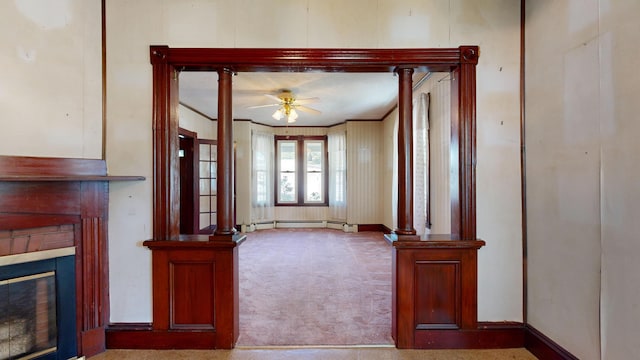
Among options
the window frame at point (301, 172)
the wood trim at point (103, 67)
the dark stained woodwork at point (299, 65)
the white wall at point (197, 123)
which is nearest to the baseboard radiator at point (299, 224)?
the window frame at point (301, 172)

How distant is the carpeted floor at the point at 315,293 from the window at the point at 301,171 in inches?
78.4

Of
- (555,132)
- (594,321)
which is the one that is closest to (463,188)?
(555,132)

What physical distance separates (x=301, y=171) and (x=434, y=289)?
18.0ft

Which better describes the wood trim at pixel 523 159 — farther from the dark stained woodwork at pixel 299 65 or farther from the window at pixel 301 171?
the window at pixel 301 171

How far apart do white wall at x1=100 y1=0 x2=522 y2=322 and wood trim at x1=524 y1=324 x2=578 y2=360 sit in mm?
136

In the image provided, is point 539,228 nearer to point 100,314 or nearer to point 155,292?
point 155,292

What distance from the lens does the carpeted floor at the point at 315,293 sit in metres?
2.39

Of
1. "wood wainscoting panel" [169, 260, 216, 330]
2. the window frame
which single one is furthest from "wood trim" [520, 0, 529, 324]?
the window frame

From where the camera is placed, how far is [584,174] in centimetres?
173

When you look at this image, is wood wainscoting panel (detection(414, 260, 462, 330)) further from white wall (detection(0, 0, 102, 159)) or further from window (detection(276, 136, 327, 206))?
window (detection(276, 136, 327, 206))

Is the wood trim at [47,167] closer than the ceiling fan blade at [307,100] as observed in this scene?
Yes

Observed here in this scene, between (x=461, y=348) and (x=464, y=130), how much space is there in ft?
5.49

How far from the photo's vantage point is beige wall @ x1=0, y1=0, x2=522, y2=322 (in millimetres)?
2236

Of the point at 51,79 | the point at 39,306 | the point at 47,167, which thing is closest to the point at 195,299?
the point at 39,306
